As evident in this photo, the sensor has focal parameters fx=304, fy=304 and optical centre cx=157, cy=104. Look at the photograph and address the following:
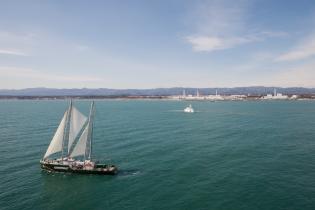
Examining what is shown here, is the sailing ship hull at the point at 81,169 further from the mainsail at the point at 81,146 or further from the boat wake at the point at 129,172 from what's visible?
the mainsail at the point at 81,146

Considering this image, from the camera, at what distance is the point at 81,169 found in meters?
62.3

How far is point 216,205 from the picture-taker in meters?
46.6

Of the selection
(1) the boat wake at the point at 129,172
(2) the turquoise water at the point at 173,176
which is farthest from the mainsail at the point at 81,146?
(1) the boat wake at the point at 129,172

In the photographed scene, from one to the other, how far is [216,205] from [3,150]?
59.8 m

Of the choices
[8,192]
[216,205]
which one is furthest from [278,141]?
[8,192]

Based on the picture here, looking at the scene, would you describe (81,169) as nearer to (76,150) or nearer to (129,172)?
(76,150)

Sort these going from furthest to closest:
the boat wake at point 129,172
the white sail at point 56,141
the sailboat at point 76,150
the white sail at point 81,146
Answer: the white sail at point 56,141, the white sail at point 81,146, the sailboat at point 76,150, the boat wake at point 129,172

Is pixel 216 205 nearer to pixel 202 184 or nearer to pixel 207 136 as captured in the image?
pixel 202 184

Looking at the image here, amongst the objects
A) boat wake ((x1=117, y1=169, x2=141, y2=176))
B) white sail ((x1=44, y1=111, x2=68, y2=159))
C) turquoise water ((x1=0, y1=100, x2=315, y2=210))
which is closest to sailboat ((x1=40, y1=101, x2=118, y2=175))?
white sail ((x1=44, y1=111, x2=68, y2=159))

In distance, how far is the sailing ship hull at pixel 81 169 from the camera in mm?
60719

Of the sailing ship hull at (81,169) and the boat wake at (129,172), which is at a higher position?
the sailing ship hull at (81,169)

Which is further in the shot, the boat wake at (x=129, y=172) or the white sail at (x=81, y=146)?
the white sail at (x=81, y=146)

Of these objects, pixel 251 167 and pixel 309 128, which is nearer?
pixel 251 167

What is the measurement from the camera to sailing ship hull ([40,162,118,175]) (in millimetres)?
60719
